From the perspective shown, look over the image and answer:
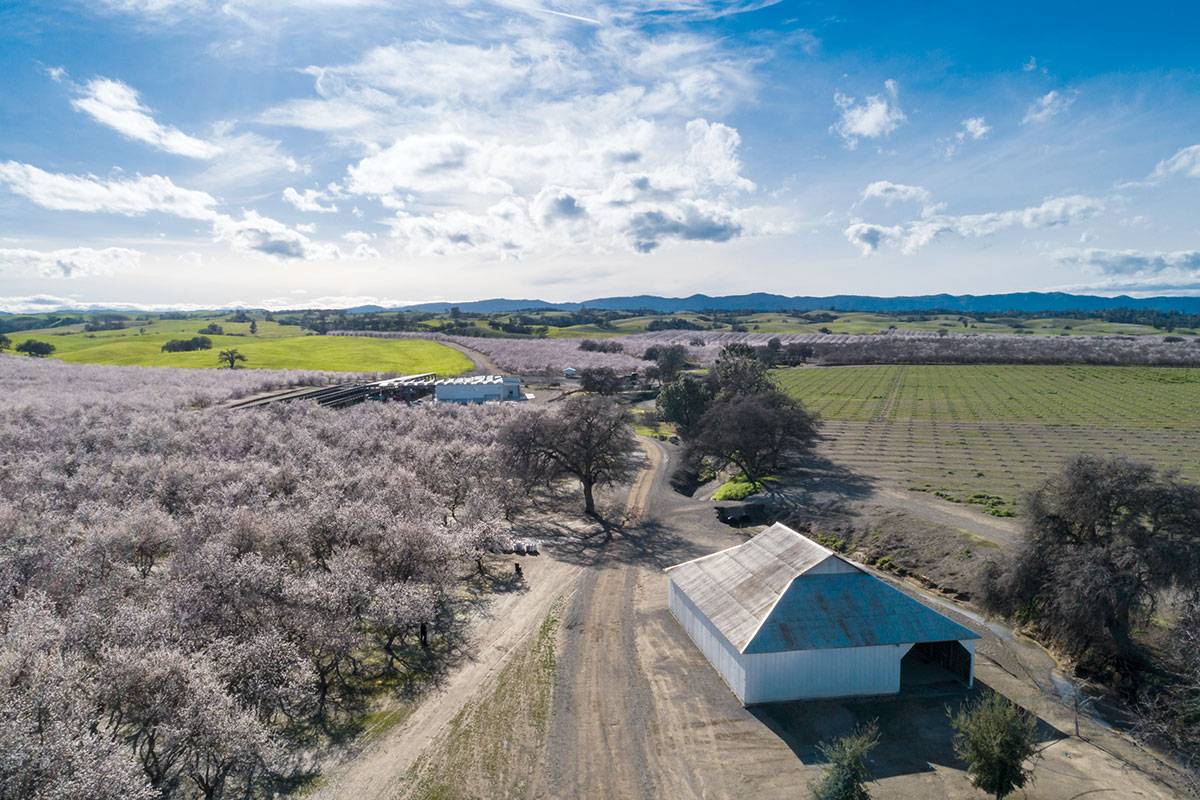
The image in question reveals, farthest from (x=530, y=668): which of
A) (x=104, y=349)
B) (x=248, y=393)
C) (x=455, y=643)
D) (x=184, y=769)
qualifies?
(x=104, y=349)

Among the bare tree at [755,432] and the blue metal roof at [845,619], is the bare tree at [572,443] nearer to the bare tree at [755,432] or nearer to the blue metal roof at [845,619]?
the bare tree at [755,432]

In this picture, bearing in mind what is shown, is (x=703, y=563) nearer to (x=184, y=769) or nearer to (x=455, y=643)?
(x=455, y=643)

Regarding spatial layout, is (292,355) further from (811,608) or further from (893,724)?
(893,724)

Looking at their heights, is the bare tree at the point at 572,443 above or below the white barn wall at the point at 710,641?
above

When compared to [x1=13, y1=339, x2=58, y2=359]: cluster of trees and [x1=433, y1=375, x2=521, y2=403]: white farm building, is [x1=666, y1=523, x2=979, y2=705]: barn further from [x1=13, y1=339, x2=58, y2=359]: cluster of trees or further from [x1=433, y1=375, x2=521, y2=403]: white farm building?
[x1=13, y1=339, x2=58, y2=359]: cluster of trees

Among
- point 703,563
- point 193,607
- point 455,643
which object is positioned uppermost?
point 193,607

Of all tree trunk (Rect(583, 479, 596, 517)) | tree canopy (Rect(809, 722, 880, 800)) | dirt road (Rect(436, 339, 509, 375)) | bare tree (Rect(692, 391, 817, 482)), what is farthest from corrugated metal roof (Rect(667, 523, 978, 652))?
dirt road (Rect(436, 339, 509, 375))

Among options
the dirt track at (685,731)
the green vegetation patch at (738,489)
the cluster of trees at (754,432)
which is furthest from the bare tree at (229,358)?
the dirt track at (685,731)
